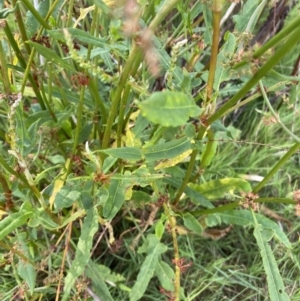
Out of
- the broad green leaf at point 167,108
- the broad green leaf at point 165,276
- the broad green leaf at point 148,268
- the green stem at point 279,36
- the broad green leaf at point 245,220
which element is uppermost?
the green stem at point 279,36

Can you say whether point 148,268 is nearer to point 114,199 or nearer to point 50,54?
point 114,199

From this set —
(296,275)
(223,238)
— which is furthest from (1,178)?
(296,275)

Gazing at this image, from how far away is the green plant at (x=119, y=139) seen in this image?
75 cm

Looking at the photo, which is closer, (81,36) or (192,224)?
(81,36)

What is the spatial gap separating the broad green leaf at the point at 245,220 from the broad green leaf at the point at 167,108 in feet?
1.89

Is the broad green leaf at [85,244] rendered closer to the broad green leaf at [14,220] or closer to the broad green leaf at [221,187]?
the broad green leaf at [14,220]

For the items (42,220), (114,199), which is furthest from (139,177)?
(42,220)

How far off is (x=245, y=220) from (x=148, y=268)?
10.3 inches

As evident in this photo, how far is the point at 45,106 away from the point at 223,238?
0.67 meters

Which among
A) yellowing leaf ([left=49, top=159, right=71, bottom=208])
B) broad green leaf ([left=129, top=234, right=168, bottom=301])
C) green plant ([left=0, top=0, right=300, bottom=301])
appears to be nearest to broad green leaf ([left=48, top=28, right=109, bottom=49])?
green plant ([left=0, top=0, right=300, bottom=301])

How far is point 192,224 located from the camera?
112 centimetres

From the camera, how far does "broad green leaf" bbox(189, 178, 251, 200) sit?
111 centimetres

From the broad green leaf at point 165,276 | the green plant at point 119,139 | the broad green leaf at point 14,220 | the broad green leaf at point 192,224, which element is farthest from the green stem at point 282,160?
the broad green leaf at point 14,220

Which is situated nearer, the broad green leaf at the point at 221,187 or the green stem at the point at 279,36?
the green stem at the point at 279,36
